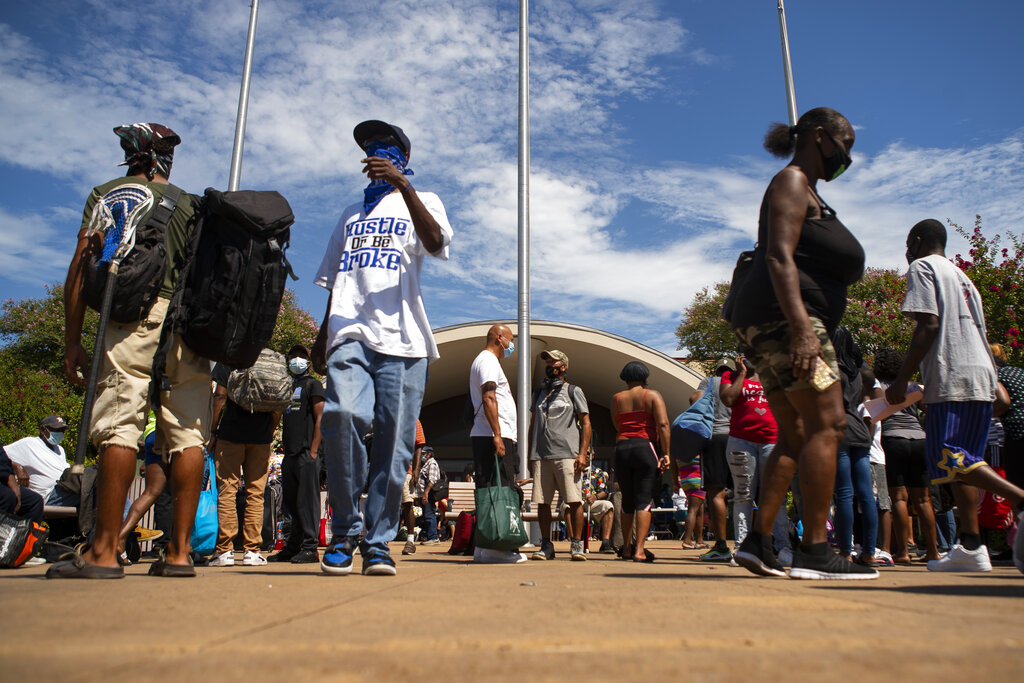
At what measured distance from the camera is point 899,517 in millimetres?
6637

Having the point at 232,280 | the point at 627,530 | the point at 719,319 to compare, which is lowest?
the point at 627,530

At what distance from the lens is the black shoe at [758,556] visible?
351 cm

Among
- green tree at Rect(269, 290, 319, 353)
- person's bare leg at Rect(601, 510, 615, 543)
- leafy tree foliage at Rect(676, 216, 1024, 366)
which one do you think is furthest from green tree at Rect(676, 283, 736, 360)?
person's bare leg at Rect(601, 510, 615, 543)

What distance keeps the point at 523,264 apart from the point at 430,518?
5324mm

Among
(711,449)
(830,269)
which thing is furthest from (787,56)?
(830,269)

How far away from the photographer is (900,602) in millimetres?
2238

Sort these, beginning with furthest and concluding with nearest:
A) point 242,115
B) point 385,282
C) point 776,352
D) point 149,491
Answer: point 242,115 → point 149,491 → point 385,282 → point 776,352

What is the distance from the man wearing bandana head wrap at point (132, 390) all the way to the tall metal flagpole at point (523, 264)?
31.2 feet

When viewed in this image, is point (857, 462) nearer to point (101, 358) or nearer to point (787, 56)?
point (101, 358)

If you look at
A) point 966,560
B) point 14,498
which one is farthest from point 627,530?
point 14,498

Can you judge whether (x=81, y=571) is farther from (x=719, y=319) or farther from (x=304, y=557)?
(x=719, y=319)

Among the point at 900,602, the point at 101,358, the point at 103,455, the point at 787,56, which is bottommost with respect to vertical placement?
the point at 900,602

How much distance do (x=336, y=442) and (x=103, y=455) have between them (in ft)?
3.35

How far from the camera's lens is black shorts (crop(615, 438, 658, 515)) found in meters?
6.55
